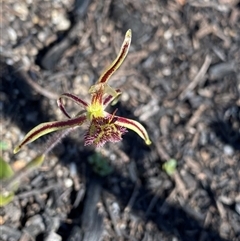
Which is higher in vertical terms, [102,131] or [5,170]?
[102,131]

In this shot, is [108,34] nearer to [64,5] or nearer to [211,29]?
[64,5]

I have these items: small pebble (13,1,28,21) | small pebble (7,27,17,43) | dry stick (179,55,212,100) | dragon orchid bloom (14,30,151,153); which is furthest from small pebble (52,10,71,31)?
dragon orchid bloom (14,30,151,153)

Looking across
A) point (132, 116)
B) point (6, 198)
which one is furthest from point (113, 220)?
point (132, 116)

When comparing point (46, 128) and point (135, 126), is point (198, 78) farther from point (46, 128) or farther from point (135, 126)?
point (46, 128)

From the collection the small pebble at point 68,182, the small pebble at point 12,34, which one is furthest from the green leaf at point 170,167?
the small pebble at point 12,34

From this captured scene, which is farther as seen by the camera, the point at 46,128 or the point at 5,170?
the point at 5,170

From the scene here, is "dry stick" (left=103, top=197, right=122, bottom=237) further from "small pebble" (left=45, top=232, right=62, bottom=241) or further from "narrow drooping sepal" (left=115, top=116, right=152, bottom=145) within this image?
"narrow drooping sepal" (left=115, top=116, right=152, bottom=145)
